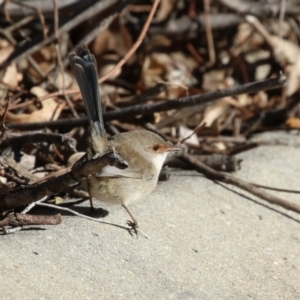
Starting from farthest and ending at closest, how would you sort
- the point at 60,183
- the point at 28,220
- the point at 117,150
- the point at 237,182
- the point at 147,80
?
1. the point at 147,80
2. the point at 237,182
3. the point at 117,150
4. the point at 28,220
5. the point at 60,183

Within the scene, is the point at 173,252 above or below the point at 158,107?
below

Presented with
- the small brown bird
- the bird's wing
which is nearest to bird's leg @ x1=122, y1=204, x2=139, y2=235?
the small brown bird

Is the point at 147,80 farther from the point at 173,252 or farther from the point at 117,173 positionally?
the point at 173,252

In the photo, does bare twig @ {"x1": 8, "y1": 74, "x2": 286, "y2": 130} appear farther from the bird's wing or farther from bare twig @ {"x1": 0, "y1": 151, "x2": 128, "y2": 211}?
bare twig @ {"x1": 0, "y1": 151, "x2": 128, "y2": 211}

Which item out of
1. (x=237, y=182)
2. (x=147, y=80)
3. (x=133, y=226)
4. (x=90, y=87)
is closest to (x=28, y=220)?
(x=133, y=226)

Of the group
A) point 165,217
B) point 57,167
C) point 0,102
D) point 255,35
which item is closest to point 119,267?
point 165,217

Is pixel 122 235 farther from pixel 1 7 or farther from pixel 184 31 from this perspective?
pixel 184 31

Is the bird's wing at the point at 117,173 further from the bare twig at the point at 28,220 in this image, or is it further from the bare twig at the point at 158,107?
the bare twig at the point at 158,107

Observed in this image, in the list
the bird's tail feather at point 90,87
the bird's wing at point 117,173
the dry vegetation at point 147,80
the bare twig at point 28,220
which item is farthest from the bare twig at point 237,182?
the bare twig at point 28,220
